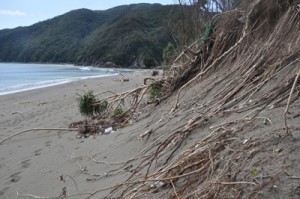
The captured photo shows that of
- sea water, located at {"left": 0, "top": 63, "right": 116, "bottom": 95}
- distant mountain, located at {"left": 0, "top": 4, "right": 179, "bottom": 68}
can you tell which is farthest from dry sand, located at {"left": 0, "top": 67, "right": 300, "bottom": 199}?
distant mountain, located at {"left": 0, "top": 4, "right": 179, "bottom": 68}

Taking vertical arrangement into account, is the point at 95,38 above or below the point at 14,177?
above

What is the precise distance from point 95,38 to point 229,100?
92154 mm

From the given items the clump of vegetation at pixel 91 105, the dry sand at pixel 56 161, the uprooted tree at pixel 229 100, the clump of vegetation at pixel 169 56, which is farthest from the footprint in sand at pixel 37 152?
the clump of vegetation at pixel 169 56

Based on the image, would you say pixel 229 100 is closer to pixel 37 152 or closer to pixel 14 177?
pixel 14 177

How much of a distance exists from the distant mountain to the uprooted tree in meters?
38.9

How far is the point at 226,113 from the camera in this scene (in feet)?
12.4

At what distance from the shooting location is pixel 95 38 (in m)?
93.7

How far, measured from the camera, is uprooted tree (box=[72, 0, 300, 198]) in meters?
2.66

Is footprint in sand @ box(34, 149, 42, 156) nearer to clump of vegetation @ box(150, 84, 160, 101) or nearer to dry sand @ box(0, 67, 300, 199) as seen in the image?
dry sand @ box(0, 67, 300, 199)

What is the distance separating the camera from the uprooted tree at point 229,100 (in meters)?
2.66

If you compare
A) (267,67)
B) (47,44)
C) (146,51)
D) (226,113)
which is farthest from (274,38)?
(47,44)

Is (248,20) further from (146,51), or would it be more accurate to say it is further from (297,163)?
(146,51)

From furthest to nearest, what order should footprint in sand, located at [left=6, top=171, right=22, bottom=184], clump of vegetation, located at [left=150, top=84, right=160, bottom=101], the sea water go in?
the sea water < clump of vegetation, located at [left=150, top=84, right=160, bottom=101] < footprint in sand, located at [left=6, top=171, right=22, bottom=184]

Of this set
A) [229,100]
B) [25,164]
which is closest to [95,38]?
[25,164]
